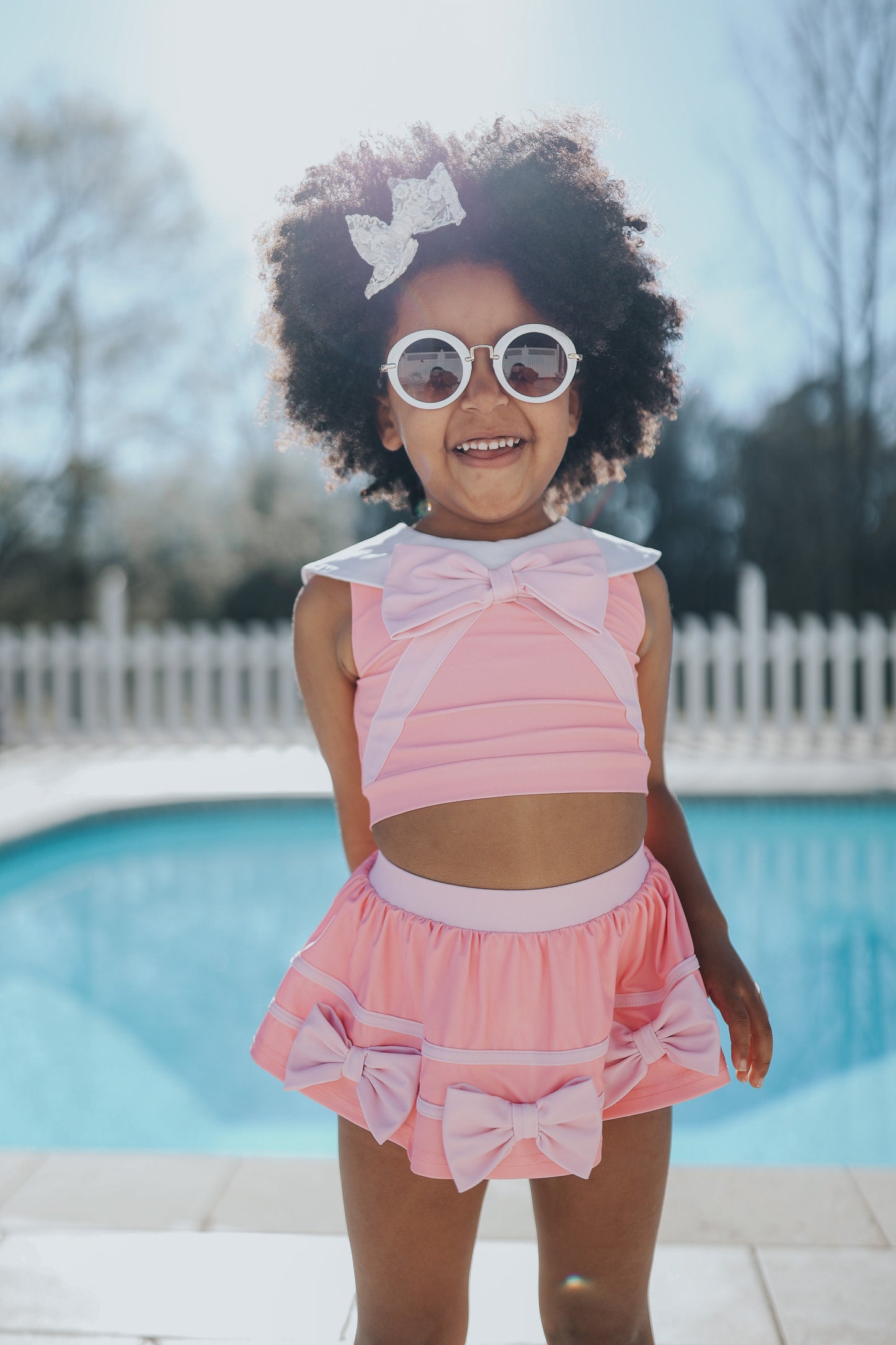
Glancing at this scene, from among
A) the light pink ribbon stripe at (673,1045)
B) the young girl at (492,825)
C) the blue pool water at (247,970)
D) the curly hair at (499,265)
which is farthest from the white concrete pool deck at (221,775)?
the light pink ribbon stripe at (673,1045)

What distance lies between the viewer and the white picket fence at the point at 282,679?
8.86m

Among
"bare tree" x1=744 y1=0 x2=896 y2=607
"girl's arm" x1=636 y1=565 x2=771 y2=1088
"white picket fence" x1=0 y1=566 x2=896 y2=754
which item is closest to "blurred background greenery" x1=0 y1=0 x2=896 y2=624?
"bare tree" x1=744 y1=0 x2=896 y2=607

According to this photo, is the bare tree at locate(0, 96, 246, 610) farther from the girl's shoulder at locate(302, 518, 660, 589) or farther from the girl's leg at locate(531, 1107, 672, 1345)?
the girl's leg at locate(531, 1107, 672, 1345)

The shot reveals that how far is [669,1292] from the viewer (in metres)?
1.89

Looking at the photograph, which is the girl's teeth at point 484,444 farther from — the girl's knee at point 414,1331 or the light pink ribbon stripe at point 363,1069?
the girl's knee at point 414,1331

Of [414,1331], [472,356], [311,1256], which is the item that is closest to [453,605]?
[472,356]

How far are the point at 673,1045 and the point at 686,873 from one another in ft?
0.86

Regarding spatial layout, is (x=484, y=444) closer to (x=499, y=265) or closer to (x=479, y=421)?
(x=479, y=421)

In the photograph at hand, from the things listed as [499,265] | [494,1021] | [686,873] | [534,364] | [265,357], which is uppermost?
[265,357]

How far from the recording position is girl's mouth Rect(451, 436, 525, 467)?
1.41 m

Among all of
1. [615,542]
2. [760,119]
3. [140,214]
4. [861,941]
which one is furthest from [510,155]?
[140,214]

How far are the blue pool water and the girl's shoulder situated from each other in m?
2.50

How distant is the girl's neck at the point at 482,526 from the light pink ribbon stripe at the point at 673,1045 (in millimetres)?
627

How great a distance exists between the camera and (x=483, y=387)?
138 centimetres
